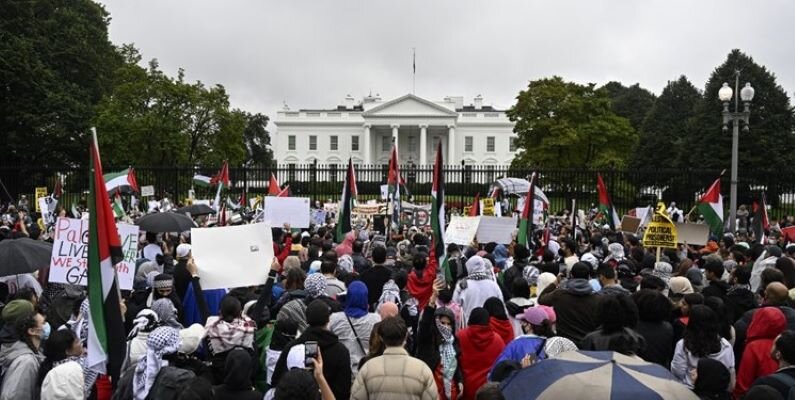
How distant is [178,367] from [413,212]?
13648 mm

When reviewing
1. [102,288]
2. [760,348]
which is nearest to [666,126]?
[760,348]

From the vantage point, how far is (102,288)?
5.01 metres

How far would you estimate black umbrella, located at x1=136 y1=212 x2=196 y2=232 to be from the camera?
37.3 feet

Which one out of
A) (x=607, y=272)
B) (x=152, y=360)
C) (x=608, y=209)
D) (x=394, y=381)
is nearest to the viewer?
(x=394, y=381)

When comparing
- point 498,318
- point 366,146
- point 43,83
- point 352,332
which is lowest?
point 352,332

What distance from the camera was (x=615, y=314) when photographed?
5.09 m

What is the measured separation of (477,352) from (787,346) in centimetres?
218

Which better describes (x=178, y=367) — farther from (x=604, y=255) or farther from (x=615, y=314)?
(x=604, y=255)

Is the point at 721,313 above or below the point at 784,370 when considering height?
above

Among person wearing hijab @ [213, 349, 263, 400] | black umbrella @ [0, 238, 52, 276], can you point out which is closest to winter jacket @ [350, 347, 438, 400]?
person wearing hijab @ [213, 349, 263, 400]

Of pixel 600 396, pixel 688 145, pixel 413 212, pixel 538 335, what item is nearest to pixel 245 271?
pixel 538 335

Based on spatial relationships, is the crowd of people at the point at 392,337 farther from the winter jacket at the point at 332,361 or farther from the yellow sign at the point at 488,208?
the yellow sign at the point at 488,208

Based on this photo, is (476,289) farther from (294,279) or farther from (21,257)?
(21,257)

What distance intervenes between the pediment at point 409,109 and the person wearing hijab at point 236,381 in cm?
8188
